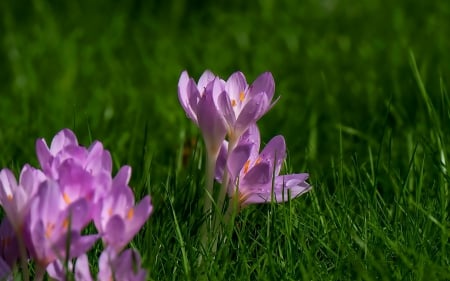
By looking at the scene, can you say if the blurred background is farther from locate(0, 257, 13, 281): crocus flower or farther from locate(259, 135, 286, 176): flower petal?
locate(0, 257, 13, 281): crocus flower

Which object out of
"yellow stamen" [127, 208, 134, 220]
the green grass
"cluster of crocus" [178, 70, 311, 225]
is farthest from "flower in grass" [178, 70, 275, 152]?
"yellow stamen" [127, 208, 134, 220]

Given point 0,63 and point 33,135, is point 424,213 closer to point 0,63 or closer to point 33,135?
point 33,135

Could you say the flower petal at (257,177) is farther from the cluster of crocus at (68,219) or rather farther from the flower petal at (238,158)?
the cluster of crocus at (68,219)

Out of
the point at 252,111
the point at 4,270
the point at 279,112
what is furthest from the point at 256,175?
the point at 279,112

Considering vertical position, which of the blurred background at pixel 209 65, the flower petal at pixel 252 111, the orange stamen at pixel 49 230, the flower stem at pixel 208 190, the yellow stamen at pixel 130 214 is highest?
the flower petal at pixel 252 111

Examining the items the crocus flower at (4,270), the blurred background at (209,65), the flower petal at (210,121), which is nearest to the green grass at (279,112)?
the blurred background at (209,65)

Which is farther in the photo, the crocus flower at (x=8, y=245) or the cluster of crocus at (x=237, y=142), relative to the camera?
the cluster of crocus at (x=237, y=142)
